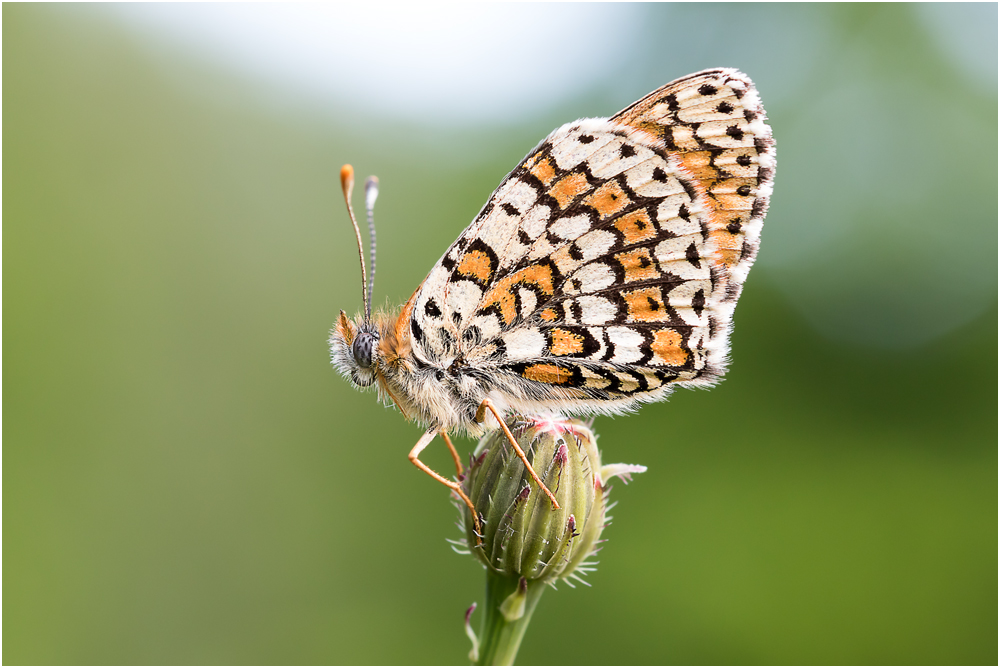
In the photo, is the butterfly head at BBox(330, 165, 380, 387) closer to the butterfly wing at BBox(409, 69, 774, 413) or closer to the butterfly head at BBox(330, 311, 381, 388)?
the butterfly head at BBox(330, 311, 381, 388)

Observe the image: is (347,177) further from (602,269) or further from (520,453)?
(520,453)

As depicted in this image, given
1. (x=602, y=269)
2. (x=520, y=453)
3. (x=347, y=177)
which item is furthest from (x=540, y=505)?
(x=347, y=177)

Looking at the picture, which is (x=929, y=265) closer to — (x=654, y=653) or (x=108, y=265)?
(x=654, y=653)

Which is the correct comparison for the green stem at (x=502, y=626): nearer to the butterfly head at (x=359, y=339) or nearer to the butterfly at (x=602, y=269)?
the butterfly at (x=602, y=269)

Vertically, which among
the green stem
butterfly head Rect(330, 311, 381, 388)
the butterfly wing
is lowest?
the green stem

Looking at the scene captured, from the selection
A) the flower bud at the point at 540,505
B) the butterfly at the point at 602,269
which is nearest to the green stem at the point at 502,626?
the flower bud at the point at 540,505

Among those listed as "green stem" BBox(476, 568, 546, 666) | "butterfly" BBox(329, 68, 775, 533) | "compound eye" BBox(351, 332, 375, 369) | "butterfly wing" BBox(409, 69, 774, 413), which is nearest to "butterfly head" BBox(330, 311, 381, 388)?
"compound eye" BBox(351, 332, 375, 369)
